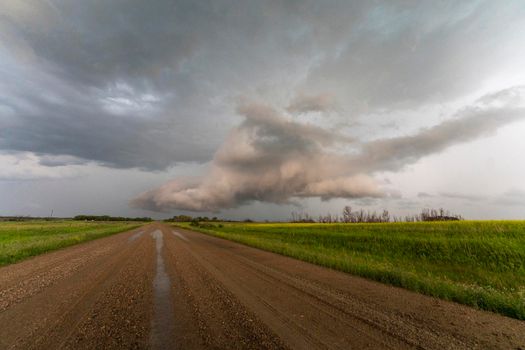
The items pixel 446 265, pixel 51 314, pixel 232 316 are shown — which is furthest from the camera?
pixel 446 265

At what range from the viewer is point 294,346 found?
464 cm

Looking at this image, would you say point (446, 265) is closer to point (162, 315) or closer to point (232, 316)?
point (232, 316)

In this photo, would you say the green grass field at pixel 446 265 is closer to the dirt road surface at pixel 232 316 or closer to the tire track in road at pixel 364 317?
the tire track in road at pixel 364 317

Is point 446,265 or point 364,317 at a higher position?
point 364,317

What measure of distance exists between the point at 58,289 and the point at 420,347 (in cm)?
976

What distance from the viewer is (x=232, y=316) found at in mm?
6051

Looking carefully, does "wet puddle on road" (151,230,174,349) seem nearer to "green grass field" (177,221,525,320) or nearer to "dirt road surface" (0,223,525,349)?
"dirt road surface" (0,223,525,349)

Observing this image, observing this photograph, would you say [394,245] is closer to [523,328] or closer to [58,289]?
[523,328]

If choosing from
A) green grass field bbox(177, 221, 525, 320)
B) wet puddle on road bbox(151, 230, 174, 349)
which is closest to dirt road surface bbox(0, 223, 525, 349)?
wet puddle on road bbox(151, 230, 174, 349)

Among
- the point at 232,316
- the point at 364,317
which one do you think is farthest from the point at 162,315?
the point at 364,317

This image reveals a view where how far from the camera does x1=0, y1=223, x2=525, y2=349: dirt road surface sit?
4.85 metres

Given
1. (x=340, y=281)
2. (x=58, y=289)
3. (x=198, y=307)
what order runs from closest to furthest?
(x=198, y=307)
(x=58, y=289)
(x=340, y=281)

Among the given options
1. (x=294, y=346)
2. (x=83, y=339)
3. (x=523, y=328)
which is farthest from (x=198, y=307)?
(x=523, y=328)

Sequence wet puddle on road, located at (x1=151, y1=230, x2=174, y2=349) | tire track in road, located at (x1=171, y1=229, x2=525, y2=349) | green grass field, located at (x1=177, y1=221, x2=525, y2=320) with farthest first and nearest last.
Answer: green grass field, located at (x1=177, y1=221, x2=525, y2=320)
tire track in road, located at (x1=171, y1=229, x2=525, y2=349)
wet puddle on road, located at (x1=151, y1=230, x2=174, y2=349)
